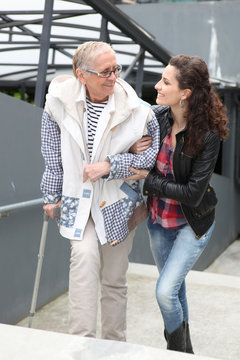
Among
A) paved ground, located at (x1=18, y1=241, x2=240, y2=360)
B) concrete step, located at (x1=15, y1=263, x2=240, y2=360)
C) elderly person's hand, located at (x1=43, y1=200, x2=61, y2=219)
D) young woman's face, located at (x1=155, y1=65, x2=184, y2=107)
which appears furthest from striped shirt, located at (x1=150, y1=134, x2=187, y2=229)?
paved ground, located at (x1=18, y1=241, x2=240, y2=360)

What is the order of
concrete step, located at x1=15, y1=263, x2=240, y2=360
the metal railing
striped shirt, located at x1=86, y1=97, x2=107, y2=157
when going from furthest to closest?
concrete step, located at x1=15, y1=263, x2=240, y2=360 < the metal railing < striped shirt, located at x1=86, y1=97, x2=107, y2=157

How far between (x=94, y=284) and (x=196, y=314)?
2.08 m

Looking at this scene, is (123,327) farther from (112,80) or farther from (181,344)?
(112,80)

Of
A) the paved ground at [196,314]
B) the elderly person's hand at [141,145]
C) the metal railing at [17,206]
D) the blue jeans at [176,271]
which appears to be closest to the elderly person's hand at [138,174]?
the elderly person's hand at [141,145]

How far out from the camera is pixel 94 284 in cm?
268

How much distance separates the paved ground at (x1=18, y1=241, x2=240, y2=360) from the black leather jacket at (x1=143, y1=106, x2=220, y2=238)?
1346 millimetres

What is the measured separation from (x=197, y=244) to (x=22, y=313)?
2060mm

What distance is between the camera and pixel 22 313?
13.9 feet

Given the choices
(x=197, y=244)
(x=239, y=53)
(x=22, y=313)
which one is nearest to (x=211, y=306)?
(x=22, y=313)

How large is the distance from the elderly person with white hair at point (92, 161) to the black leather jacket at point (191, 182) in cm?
11

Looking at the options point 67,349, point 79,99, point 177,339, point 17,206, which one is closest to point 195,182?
point 79,99

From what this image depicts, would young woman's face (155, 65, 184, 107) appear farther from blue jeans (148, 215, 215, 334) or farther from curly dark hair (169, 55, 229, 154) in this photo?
blue jeans (148, 215, 215, 334)

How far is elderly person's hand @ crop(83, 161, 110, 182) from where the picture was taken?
2570mm

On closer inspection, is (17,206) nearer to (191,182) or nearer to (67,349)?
(191,182)
